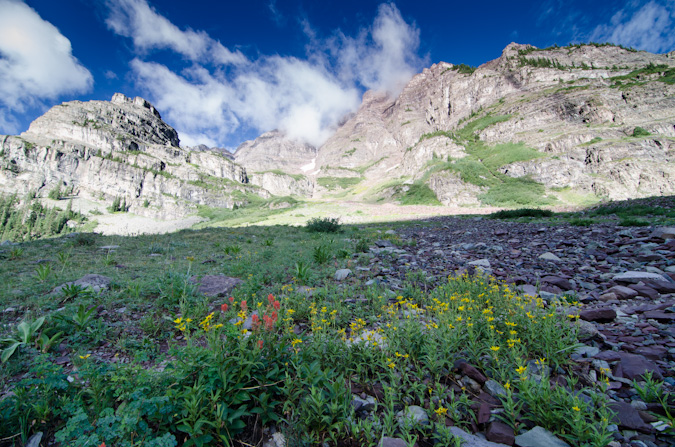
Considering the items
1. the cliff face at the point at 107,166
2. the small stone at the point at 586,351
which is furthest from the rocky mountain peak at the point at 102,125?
the small stone at the point at 586,351

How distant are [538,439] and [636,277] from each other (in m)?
4.75

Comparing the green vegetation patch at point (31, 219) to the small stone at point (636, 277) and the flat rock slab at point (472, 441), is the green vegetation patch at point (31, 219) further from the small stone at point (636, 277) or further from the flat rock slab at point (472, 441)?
the small stone at point (636, 277)

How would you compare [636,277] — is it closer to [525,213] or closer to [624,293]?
[624,293]

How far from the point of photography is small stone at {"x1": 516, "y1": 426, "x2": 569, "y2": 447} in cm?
182

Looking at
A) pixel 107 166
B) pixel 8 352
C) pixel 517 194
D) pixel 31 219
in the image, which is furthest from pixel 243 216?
pixel 107 166

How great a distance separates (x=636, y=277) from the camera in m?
4.51

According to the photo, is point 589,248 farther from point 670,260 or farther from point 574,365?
point 574,365

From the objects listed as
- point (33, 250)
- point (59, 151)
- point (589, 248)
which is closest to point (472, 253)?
point (589, 248)

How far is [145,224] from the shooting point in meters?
117

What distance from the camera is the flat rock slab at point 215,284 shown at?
17.7 feet

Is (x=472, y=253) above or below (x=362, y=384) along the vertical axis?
above

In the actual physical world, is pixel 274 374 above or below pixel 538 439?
above

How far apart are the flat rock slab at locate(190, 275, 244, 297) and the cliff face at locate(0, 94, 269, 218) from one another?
139818 mm

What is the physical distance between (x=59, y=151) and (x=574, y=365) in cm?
20271
